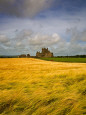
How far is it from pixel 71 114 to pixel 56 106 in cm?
23

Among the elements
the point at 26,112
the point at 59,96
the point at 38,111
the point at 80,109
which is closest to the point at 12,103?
the point at 26,112

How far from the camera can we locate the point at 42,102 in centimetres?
131

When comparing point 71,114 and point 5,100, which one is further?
point 5,100

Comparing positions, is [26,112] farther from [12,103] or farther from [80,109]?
[80,109]

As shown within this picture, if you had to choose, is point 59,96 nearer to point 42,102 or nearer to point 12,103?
point 42,102

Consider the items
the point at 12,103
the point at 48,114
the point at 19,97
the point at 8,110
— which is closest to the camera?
the point at 48,114

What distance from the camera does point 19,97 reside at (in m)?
1.43

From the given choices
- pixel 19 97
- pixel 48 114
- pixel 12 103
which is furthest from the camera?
pixel 19 97

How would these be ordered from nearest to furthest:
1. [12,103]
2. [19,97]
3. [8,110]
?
[8,110] < [12,103] < [19,97]

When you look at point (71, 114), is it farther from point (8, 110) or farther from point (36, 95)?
point (8, 110)

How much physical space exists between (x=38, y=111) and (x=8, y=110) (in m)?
0.43

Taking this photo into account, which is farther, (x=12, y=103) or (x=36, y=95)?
(x=36, y=95)

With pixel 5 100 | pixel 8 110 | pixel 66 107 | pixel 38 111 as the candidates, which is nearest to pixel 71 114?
pixel 66 107

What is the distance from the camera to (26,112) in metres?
1.10
